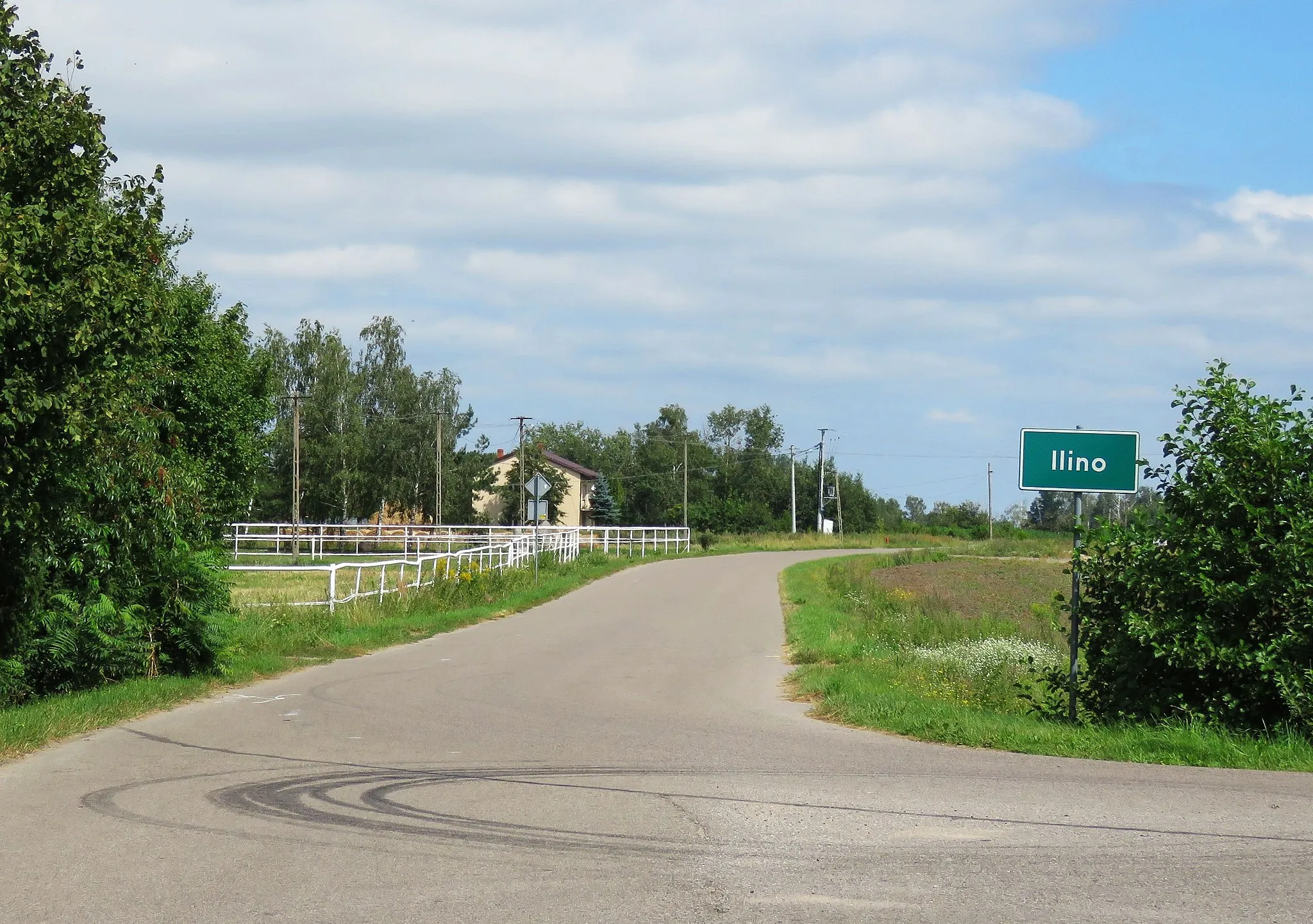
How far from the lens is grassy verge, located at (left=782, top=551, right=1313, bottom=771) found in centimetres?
999

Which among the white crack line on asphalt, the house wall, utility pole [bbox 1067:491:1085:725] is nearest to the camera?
utility pole [bbox 1067:491:1085:725]

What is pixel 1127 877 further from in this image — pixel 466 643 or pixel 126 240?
pixel 466 643

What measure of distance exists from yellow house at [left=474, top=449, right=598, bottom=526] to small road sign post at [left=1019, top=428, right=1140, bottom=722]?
9047 cm

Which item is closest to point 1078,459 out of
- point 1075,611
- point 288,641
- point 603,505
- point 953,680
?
point 1075,611

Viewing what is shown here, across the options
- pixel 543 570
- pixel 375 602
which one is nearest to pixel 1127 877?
pixel 375 602

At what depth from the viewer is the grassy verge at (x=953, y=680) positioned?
393 inches

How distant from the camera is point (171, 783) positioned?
8.73 metres

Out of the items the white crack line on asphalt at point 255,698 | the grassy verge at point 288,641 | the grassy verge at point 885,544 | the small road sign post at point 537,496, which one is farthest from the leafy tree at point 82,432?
the grassy verge at point 885,544

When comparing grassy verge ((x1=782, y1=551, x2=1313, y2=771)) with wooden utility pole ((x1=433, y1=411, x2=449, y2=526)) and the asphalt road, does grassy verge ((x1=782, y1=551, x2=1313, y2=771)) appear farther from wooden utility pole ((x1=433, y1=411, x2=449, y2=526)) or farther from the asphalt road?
wooden utility pole ((x1=433, y1=411, x2=449, y2=526))

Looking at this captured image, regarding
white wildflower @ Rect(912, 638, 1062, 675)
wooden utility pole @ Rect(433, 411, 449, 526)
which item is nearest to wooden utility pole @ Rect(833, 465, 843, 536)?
wooden utility pole @ Rect(433, 411, 449, 526)

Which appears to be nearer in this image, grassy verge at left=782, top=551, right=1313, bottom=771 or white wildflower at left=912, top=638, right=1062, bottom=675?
grassy verge at left=782, top=551, right=1313, bottom=771

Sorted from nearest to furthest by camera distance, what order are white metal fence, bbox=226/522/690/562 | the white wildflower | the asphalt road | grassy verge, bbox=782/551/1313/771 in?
the asphalt road < grassy verge, bbox=782/551/1313/771 < the white wildflower < white metal fence, bbox=226/522/690/562

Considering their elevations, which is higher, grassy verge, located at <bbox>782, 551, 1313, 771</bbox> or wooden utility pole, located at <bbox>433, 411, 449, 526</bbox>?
wooden utility pole, located at <bbox>433, 411, 449, 526</bbox>

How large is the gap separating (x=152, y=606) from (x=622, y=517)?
404 ft
